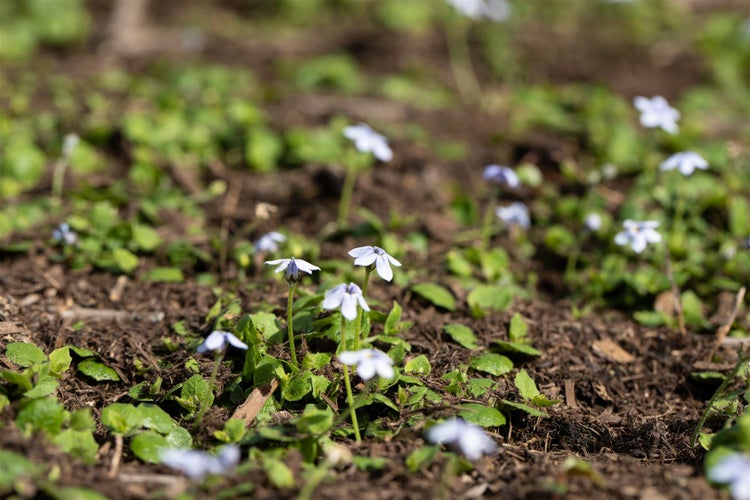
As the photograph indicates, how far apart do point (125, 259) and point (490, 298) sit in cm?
172

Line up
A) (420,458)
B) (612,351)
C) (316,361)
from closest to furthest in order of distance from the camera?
(420,458) → (316,361) → (612,351)

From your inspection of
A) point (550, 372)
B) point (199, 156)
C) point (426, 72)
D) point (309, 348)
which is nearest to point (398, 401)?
point (309, 348)

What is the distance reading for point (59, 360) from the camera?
2953 mm

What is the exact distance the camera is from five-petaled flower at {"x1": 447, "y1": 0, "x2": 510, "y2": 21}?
641cm

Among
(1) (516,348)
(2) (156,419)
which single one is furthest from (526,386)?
(2) (156,419)

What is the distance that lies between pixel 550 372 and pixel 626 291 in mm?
897

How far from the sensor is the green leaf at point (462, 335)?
338 centimetres

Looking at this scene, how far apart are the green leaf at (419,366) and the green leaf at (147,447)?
95 centimetres

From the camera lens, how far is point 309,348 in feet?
10.6

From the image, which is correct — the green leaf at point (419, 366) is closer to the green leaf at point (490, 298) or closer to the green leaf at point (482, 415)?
the green leaf at point (482, 415)

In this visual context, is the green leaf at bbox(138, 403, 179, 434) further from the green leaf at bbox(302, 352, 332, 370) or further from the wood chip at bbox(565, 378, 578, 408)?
the wood chip at bbox(565, 378, 578, 408)

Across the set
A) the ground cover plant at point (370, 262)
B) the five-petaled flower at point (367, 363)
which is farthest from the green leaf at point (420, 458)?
the five-petaled flower at point (367, 363)

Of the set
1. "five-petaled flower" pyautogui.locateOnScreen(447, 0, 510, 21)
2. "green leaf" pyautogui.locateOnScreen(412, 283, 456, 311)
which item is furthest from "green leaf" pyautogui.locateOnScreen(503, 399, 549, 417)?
"five-petaled flower" pyautogui.locateOnScreen(447, 0, 510, 21)

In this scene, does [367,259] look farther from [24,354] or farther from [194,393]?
[24,354]
